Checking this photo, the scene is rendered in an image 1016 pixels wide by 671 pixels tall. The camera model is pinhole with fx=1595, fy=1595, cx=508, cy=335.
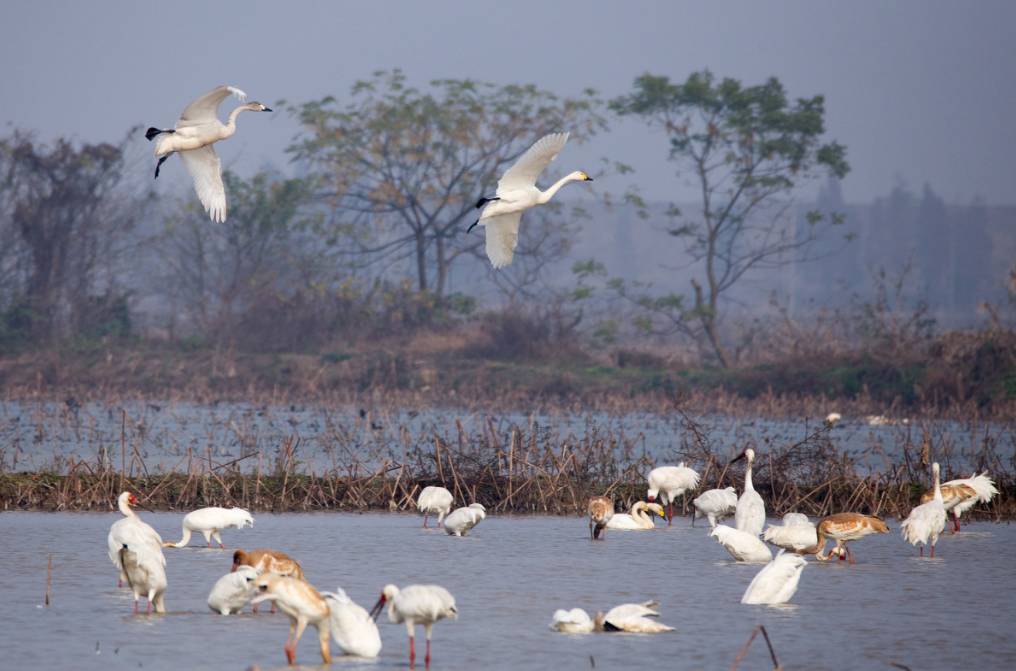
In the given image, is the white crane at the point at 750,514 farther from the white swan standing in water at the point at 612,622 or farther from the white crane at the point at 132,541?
the white crane at the point at 132,541

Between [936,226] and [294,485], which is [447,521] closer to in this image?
[294,485]

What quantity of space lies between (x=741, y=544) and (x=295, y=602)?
16.6ft

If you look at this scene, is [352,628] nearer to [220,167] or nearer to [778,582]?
[778,582]

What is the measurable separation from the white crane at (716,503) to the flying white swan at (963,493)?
1.63 meters

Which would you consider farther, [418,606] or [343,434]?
[343,434]

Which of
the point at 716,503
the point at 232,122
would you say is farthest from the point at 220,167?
the point at 716,503

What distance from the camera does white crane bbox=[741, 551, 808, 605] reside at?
1026 centimetres

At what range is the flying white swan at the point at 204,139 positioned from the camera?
1348cm

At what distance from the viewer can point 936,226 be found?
4520 inches

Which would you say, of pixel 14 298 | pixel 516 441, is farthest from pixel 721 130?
pixel 516 441

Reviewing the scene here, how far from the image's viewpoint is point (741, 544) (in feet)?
39.9

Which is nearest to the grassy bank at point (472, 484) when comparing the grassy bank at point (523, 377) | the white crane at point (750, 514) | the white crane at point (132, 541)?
the white crane at point (750, 514)

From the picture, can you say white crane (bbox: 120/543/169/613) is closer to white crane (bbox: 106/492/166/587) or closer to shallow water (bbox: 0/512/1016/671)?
white crane (bbox: 106/492/166/587)

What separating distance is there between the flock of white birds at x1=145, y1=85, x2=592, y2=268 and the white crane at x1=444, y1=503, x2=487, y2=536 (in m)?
2.45
